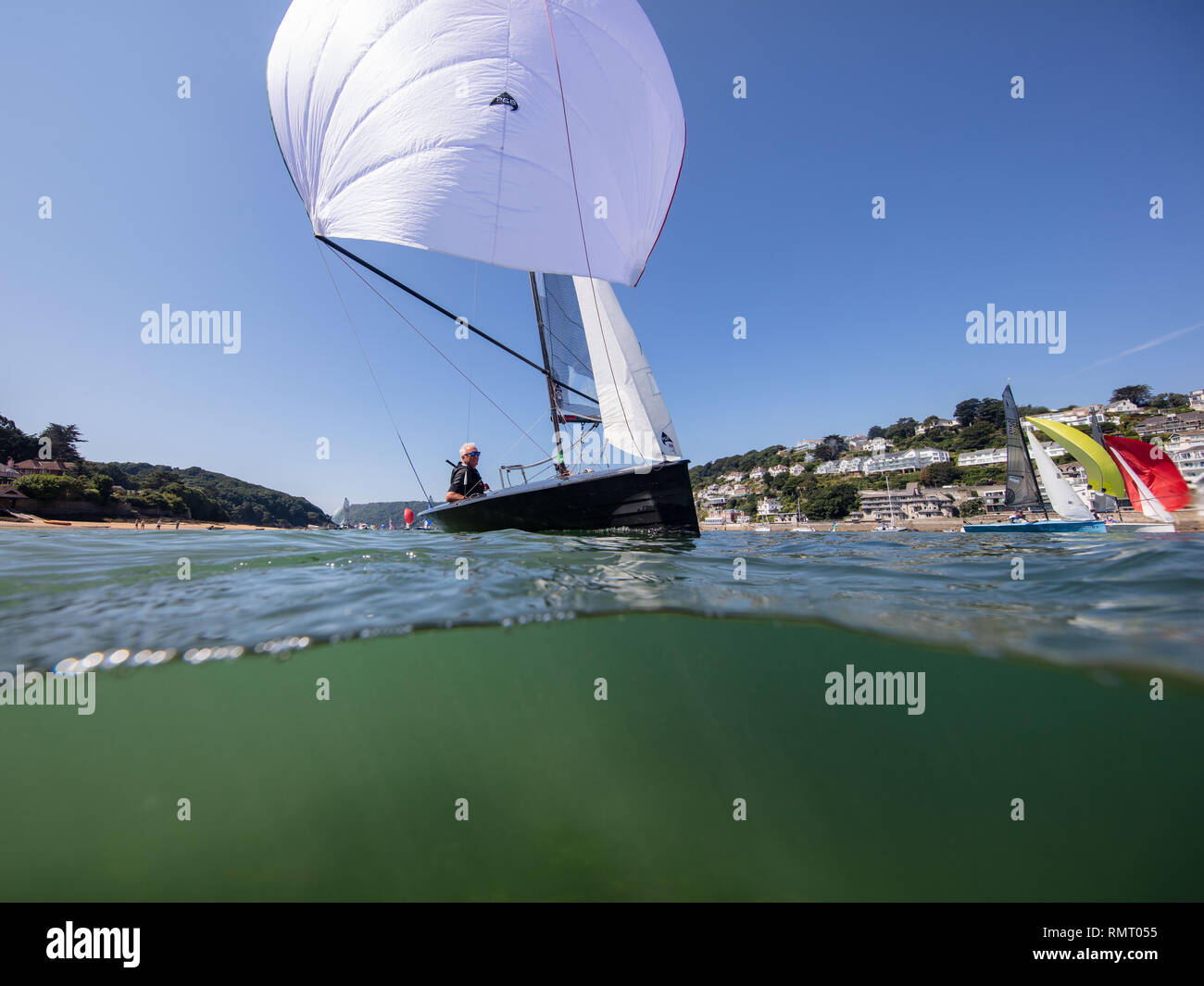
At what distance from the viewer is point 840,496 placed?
78812 millimetres

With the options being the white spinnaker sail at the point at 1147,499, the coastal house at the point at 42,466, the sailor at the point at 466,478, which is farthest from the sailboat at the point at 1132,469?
the coastal house at the point at 42,466

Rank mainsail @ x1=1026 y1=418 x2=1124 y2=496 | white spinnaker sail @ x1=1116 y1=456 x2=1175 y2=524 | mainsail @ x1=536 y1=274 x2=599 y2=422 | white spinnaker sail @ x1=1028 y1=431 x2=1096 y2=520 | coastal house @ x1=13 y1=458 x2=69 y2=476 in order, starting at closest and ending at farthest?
mainsail @ x1=536 y1=274 x2=599 y2=422
white spinnaker sail @ x1=1116 y1=456 x2=1175 y2=524
mainsail @ x1=1026 y1=418 x2=1124 y2=496
white spinnaker sail @ x1=1028 y1=431 x2=1096 y2=520
coastal house @ x1=13 y1=458 x2=69 y2=476

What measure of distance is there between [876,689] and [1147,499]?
28122 millimetres

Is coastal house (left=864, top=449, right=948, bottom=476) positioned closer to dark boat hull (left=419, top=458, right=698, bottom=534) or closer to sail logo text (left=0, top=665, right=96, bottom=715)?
dark boat hull (left=419, top=458, right=698, bottom=534)

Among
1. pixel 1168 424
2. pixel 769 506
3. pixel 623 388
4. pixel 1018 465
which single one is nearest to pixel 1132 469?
pixel 1018 465

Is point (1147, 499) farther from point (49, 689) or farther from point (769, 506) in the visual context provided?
point (769, 506)

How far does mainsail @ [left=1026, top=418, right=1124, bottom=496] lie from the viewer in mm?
22969

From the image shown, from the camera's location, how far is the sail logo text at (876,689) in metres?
3.04

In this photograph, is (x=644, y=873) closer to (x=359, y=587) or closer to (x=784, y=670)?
(x=784, y=670)

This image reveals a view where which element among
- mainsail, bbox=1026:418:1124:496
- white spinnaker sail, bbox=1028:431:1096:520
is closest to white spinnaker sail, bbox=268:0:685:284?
white spinnaker sail, bbox=1028:431:1096:520

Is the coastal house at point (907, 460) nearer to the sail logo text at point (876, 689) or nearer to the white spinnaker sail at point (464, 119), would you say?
the white spinnaker sail at point (464, 119)

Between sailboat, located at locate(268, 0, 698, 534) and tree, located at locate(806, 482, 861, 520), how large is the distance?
8143 cm
